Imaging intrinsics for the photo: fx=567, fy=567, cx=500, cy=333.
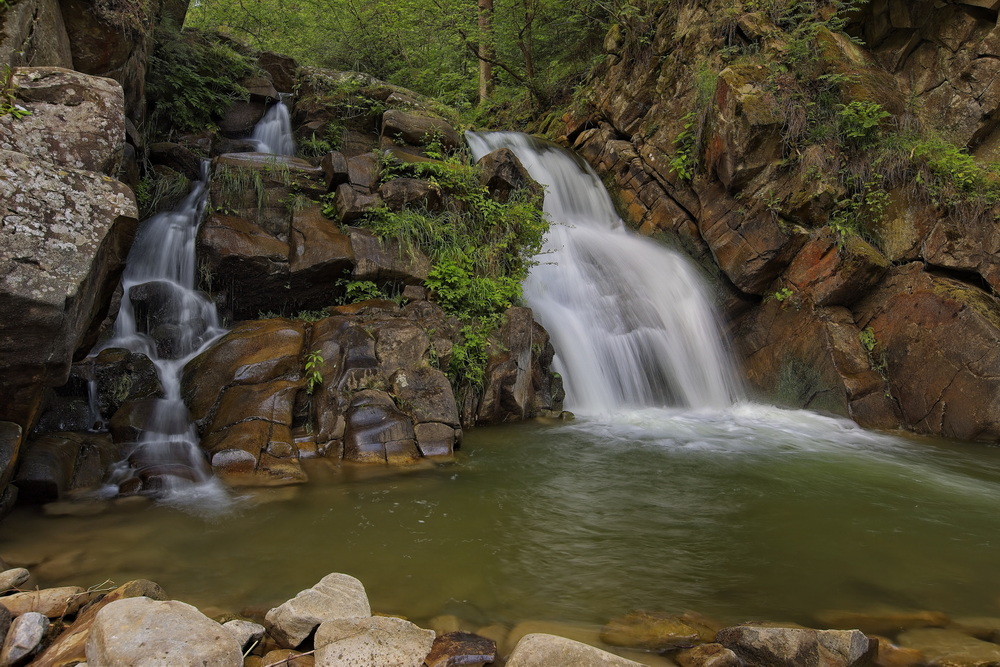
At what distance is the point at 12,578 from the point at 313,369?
10.9ft

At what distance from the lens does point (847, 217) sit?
360 inches

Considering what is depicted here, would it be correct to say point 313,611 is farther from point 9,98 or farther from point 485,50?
point 485,50

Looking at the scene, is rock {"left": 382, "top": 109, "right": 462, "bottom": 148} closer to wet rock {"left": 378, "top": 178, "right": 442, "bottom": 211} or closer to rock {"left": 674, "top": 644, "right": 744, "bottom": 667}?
wet rock {"left": 378, "top": 178, "right": 442, "bottom": 211}

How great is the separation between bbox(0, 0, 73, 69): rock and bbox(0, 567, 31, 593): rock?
4044 mm

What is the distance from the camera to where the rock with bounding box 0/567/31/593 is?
3043mm

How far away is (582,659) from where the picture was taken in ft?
8.36

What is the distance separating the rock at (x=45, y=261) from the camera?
141 inches

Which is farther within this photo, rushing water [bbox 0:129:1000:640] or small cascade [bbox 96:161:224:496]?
small cascade [bbox 96:161:224:496]

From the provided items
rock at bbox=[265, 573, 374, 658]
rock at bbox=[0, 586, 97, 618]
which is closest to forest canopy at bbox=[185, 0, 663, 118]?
rock at bbox=[265, 573, 374, 658]

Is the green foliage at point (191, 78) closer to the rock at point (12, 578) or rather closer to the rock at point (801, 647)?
the rock at point (12, 578)

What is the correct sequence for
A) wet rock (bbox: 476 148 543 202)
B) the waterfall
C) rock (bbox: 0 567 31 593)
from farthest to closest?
wet rock (bbox: 476 148 543 202) → the waterfall → rock (bbox: 0 567 31 593)

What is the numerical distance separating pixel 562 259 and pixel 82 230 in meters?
7.42

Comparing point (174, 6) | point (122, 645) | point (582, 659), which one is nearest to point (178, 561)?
point (122, 645)

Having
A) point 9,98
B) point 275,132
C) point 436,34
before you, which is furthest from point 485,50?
point 9,98
